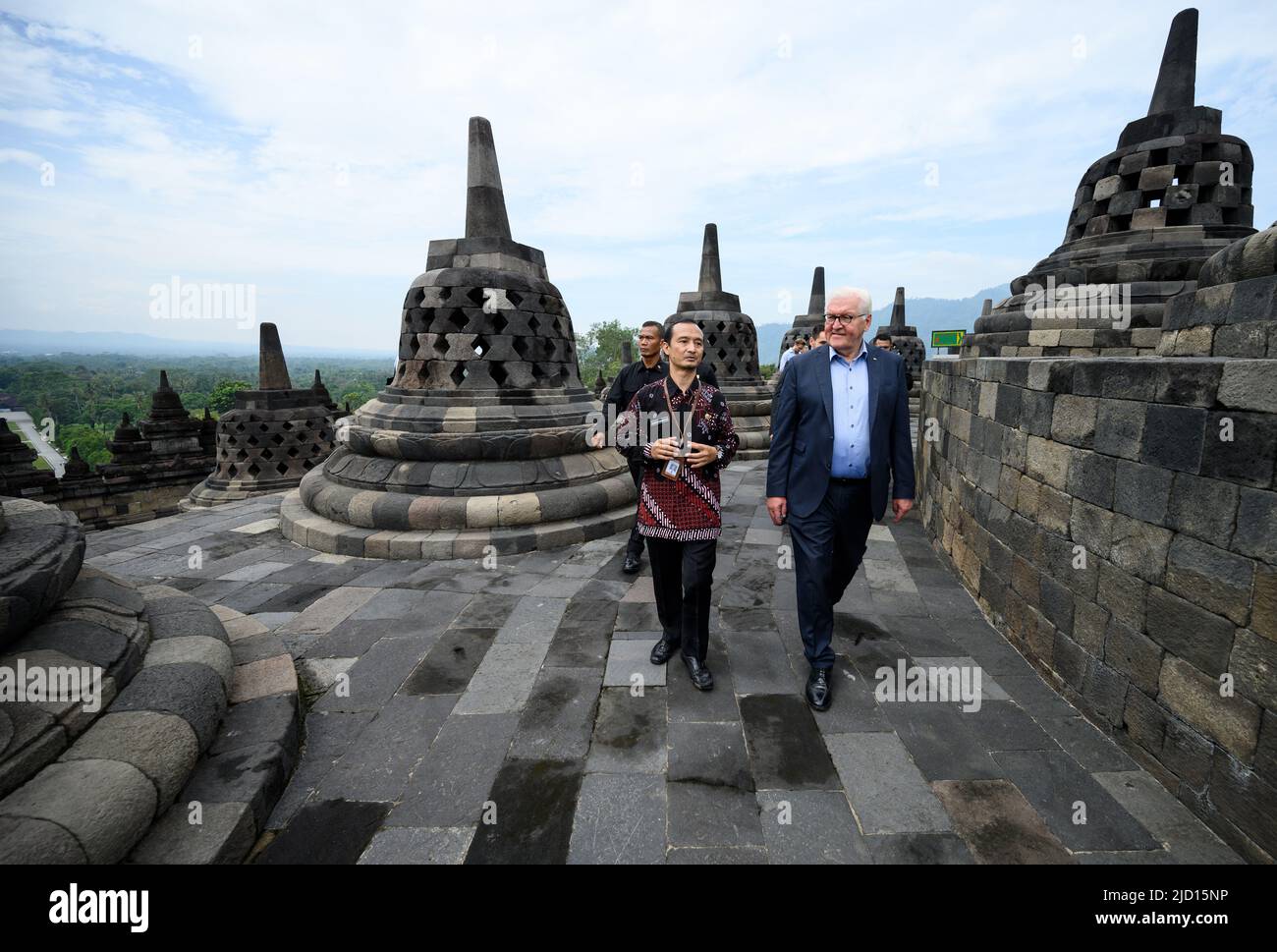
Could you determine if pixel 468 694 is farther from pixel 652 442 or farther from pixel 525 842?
pixel 652 442

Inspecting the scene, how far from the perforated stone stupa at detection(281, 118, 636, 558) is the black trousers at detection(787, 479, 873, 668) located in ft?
9.89

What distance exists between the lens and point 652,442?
9.68ft

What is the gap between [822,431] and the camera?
286 cm

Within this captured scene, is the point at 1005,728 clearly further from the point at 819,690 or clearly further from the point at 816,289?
the point at 816,289

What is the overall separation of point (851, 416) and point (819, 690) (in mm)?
1421

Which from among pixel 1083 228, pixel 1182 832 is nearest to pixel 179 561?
pixel 1182 832

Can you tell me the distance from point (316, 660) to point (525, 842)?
2.02 meters

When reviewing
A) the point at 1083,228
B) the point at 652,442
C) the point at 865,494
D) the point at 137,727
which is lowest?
the point at 137,727

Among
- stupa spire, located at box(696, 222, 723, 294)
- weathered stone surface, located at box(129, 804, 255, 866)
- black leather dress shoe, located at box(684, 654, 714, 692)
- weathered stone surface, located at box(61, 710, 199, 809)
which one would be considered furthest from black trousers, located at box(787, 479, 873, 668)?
stupa spire, located at box(696, 222, 723, 294)

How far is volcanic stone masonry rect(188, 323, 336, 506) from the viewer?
12.2m

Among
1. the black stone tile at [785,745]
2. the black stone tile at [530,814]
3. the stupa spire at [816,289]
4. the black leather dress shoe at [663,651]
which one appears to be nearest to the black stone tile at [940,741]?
the black stone tile at [785,745]

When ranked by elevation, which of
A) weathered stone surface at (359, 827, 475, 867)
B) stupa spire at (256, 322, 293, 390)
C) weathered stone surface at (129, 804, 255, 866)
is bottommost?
weathered stone surface at (359, 827, 475, 867)

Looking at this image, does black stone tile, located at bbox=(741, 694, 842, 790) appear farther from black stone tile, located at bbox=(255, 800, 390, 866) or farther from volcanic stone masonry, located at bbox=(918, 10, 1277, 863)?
black stone tile, located at bbox=(255, 800, 390, 866)

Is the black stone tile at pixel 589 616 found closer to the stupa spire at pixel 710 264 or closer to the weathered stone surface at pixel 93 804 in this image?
the weathered stone surface at pixel 93 804
